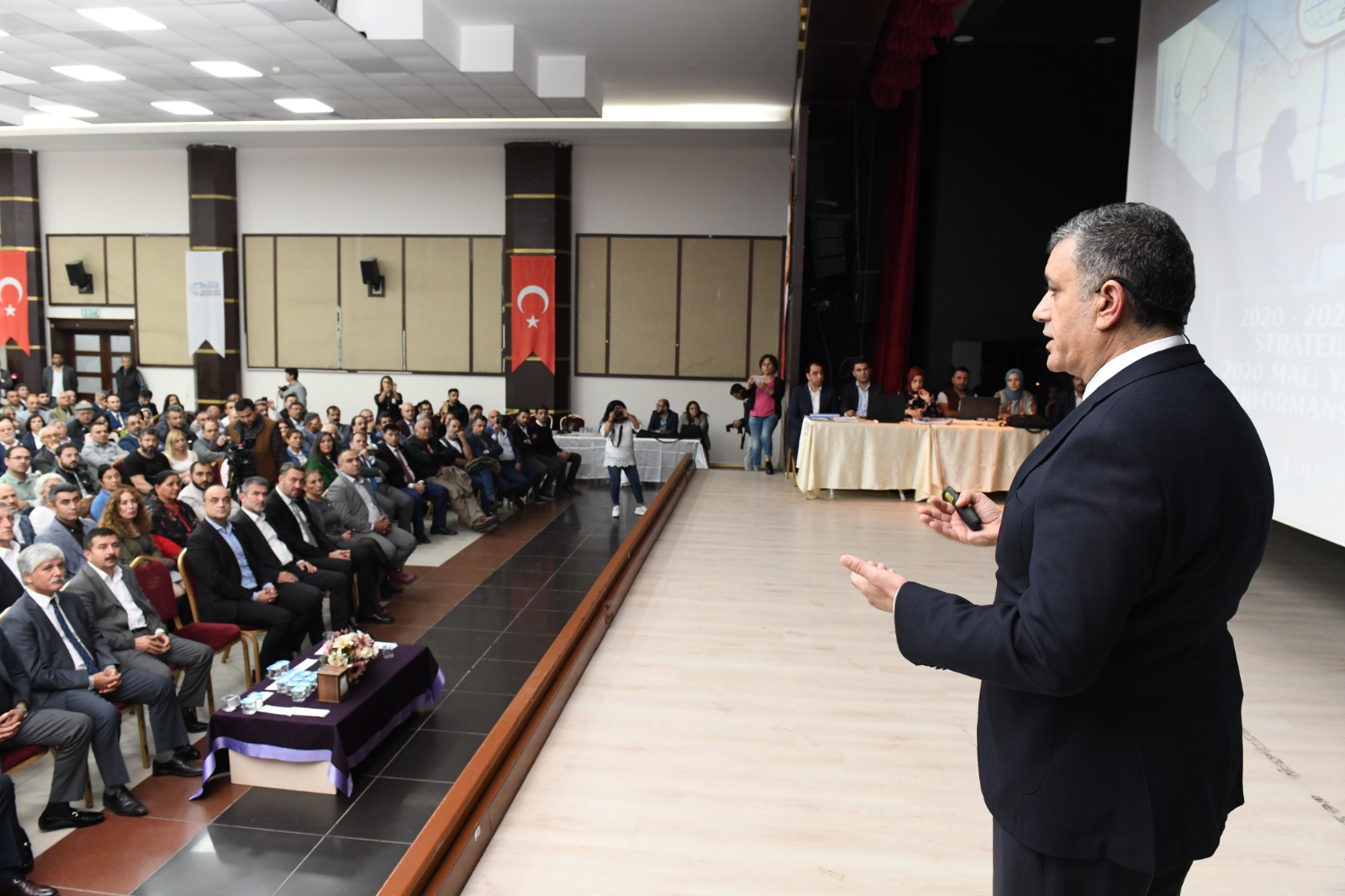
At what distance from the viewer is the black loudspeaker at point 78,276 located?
1375 centimetres

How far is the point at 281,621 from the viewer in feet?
15.7

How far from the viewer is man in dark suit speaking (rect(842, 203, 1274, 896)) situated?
1.02 meters

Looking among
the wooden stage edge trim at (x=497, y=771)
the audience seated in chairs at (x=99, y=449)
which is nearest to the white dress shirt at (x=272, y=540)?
the wooden stage edge trim at (x=497, y=771)

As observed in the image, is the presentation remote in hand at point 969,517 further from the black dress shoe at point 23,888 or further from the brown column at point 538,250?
the brown column at point 538,250

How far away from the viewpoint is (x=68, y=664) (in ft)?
11.8

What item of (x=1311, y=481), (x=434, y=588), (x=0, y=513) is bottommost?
(x=434, y=588)

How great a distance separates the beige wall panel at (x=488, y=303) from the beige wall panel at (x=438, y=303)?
0.37 feet

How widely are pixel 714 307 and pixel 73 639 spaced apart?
1024 cm

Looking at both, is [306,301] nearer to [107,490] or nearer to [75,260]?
[75,260]

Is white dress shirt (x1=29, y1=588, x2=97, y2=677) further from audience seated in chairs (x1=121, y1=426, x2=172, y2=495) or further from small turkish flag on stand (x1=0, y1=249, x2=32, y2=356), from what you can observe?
small turkish flag on stand (x1=0, y1=249, x2=32, y2=356)

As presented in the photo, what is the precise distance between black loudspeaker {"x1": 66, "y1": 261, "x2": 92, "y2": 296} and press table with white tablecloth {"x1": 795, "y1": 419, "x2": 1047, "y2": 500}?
39.1ft

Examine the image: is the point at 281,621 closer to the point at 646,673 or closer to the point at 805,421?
the point at 646,673

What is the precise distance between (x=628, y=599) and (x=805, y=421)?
3439 mm

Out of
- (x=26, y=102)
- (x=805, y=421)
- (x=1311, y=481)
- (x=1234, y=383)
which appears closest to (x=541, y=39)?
(x=805, y=421)
